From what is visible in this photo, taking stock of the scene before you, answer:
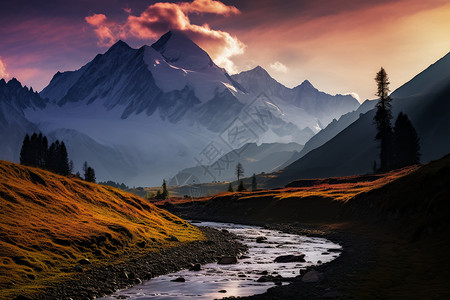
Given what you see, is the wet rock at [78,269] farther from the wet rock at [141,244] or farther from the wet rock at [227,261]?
the wet rock at [227,261]

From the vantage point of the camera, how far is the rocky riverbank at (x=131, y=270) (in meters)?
30.3

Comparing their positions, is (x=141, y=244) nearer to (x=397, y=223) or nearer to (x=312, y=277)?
(x=312, y=277)

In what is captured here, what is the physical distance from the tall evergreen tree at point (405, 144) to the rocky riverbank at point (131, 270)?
110m

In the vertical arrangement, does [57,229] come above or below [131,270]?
above

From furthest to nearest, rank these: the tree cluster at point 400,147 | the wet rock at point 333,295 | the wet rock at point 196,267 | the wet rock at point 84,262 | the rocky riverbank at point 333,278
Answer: the tree cluster at point 400,147, the wet rock at point 196,267, the wet rock at point 84,262, the rocky riverbank at point 333,278, the wet rock at point 333,295

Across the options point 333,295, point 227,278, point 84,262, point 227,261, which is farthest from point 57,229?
point 333,295

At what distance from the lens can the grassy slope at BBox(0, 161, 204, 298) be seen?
35.0 meters

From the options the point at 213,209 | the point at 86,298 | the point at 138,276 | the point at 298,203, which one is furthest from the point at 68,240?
the point at 213,209

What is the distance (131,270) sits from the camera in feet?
127

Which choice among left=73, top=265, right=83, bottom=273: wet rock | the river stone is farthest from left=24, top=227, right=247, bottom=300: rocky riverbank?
the river stone

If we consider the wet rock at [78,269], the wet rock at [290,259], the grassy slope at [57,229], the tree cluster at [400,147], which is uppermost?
the tree cluster at [400,147]

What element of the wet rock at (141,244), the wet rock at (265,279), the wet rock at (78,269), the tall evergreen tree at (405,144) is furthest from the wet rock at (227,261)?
the tall evergreen tree at (405,144)

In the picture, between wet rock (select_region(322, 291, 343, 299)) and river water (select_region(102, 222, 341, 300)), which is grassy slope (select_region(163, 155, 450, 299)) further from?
river water (select_region(102, 222, 341, 300))

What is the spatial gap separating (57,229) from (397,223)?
46.5 meters
